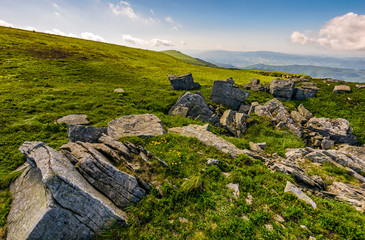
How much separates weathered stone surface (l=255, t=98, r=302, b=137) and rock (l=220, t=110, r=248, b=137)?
5.03 m

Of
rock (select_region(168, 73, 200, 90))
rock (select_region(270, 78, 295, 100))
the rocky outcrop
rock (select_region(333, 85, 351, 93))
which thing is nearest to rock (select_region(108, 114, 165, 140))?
the rocky outcrop

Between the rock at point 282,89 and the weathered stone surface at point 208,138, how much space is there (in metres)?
23.5

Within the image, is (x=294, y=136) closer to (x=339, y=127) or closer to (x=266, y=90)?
(x=339, y=127)

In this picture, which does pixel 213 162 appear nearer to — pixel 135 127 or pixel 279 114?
pixel 135 127

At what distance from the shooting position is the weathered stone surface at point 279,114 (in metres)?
22.0

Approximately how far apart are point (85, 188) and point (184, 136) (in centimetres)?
952

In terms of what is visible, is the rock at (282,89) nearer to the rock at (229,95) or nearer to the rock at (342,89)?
the rock at (229,95)

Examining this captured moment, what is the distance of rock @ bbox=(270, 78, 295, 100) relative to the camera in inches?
1236

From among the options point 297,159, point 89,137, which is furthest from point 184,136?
point 297,159

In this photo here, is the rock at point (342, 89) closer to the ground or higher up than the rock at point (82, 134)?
higher up

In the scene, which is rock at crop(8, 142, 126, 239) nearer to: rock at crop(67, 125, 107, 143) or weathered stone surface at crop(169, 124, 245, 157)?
rock at crop(67, 125, 107, 143)

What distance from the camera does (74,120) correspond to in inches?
744

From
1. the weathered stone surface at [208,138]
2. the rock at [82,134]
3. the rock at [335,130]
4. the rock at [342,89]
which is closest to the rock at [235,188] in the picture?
the weathered stone surface at [208,138]

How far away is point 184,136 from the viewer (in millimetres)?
15414
